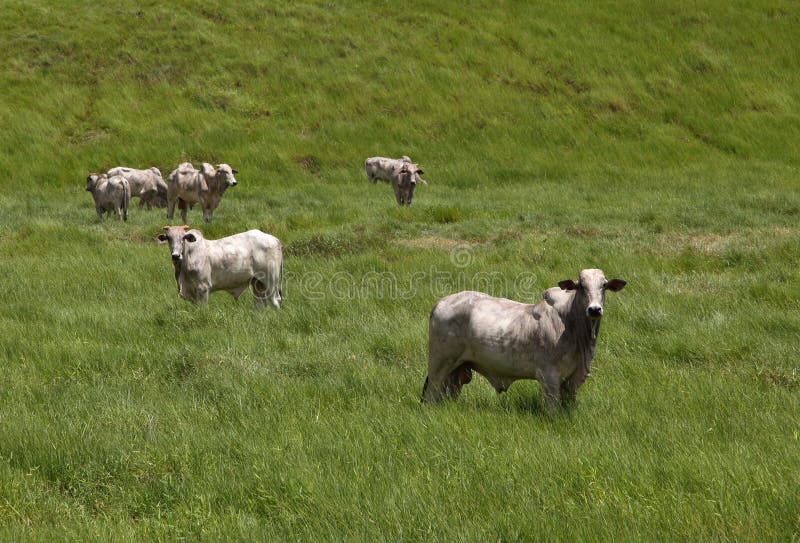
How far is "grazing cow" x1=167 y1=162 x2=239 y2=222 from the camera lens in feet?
66.8

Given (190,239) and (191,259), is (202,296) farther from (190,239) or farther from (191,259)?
(190,239)

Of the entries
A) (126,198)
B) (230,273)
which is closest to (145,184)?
(126,198)

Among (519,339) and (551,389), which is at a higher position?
(519,339)

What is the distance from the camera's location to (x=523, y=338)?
6.77 metres

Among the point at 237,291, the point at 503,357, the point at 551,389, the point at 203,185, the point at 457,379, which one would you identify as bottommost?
the point at 203,185

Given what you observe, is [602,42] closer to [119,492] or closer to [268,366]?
[268,366]

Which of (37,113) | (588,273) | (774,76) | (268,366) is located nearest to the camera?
(588,273)

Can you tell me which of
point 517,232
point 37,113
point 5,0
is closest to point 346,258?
point 517,232

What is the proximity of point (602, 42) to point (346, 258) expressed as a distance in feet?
100

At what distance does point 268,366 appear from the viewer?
8.38 meters

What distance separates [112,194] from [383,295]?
1180cm

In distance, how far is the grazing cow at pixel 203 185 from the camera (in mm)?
20375

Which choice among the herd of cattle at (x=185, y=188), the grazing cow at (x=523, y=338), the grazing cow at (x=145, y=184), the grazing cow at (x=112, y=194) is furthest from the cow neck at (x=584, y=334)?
the grazing cow at (x=145, y=184)

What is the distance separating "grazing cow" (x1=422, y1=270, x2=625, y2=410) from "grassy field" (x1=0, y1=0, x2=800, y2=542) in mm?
339
